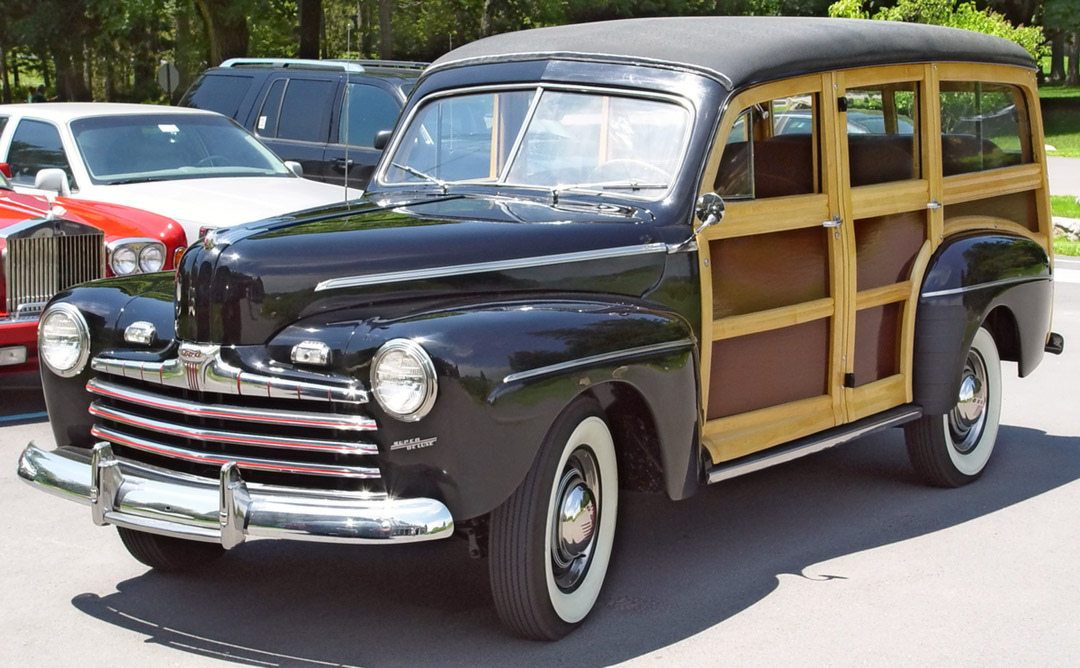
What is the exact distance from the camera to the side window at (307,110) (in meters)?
12.8

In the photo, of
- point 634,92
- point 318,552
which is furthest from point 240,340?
point 634,92

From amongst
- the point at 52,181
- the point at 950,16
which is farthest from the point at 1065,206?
the point at 52,181

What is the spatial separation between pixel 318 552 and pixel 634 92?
7.16 ft

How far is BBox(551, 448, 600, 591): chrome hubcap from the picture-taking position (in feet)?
14.3

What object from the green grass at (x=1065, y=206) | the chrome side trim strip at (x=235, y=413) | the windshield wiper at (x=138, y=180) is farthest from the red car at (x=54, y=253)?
the green grass at (x=1065, y=206)

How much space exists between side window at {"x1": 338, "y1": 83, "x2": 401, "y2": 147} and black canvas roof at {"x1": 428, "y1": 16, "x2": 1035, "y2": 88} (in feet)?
21.0

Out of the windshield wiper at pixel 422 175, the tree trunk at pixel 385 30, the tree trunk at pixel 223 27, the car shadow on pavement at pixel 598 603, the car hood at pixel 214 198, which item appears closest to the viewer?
the car shadow on pavement at pixel 598 603

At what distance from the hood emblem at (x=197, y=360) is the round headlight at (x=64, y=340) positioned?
2.00 ft

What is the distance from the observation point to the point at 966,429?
21.1 ft

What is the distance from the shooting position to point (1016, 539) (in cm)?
556

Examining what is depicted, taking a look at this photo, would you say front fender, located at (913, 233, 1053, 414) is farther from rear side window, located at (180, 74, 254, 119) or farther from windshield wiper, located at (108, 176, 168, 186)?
rear side window, located at (180, 74, 254, 119)

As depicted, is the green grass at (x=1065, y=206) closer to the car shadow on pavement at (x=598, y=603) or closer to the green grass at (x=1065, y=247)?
the green grass at (x=1065, y=247)

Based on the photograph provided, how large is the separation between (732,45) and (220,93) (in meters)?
9.55

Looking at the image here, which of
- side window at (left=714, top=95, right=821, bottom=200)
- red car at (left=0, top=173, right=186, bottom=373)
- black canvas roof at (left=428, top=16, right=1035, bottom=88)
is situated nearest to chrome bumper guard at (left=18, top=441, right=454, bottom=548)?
side window at (left=714, top=95, right=821, bottom=200)
